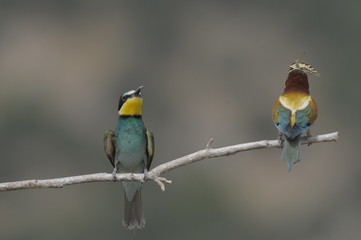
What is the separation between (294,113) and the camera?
5.07 metres

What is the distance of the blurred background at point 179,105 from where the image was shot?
601 inches

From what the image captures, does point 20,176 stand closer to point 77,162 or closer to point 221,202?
point 77,162

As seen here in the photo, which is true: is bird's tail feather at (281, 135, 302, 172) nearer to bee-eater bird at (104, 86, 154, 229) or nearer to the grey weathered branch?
the grey weathered branch

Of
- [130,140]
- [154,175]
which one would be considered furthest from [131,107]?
[154,175]

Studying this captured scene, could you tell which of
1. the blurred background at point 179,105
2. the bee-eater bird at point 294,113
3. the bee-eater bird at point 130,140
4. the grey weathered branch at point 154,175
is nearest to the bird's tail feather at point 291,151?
the bee-eater bird at point 294,113

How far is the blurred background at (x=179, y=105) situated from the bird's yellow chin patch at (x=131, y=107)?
28.8 feet

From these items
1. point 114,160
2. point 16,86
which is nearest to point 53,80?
point 16,86

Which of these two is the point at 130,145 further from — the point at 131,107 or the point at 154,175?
the point at 154,175

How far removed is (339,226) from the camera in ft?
50.2

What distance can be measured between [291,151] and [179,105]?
11.9 metres

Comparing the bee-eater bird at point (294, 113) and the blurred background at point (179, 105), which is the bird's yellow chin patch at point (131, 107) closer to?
the bee-eater bird at point (294, 113)

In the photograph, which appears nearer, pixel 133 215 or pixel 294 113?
pixel 294 113

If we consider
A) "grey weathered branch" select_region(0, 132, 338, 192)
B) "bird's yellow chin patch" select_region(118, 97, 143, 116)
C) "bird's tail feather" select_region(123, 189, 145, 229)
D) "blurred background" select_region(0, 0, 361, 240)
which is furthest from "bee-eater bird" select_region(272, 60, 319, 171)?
"blurred background" select_region(0, 0, 361, 240)

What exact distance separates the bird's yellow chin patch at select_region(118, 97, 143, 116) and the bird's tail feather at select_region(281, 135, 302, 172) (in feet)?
2.30
